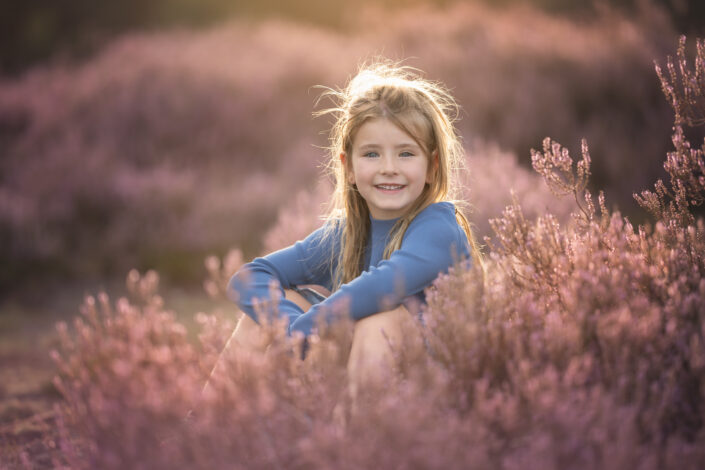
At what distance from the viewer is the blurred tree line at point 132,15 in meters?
8.06

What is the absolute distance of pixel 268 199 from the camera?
Answer: 6.61 m

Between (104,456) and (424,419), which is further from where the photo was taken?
(104,456)

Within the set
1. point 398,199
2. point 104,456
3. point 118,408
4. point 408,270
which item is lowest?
point 104,456

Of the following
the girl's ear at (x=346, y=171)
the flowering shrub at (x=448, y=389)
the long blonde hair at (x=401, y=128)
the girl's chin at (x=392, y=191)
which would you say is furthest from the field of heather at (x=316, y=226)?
the girl's ear at (x=346, y=171)

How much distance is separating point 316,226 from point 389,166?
1704 mm

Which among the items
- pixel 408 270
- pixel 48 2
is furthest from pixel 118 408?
pixel 48 2

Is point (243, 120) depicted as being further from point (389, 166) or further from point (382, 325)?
point (382, 325)

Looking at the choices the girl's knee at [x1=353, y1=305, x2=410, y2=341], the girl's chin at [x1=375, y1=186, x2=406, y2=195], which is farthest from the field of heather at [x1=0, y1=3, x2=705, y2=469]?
the girl's chin at [x1=375, y1=186, x2=406, y2=195]

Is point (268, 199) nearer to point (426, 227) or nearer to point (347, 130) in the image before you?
point (347, 130)

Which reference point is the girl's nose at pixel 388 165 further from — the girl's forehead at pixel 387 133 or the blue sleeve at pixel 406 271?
the blue sleeve at pixel 406 271

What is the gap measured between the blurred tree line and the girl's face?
204 inches

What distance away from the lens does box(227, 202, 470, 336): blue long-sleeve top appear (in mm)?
2307

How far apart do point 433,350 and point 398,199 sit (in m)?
0.93

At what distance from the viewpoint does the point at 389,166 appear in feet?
8.88
